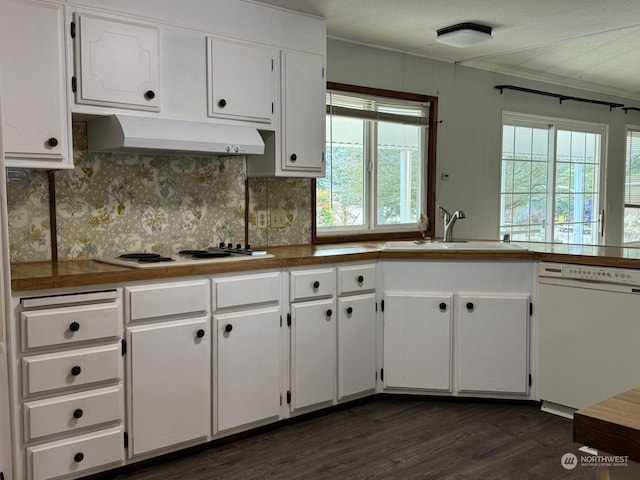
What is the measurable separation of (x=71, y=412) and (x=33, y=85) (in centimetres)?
133

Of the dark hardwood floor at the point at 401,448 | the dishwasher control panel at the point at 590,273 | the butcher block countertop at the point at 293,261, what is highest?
the butcher block countertop at the point at 293,261

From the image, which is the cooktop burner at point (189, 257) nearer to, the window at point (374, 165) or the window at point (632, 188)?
the window at point (374, 165)

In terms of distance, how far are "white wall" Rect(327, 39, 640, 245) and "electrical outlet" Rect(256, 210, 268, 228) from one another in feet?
3.64

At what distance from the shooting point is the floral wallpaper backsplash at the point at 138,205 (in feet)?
9.33

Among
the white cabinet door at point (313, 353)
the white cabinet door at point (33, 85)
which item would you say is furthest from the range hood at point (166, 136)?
the white cabinet door at point (313, 353)

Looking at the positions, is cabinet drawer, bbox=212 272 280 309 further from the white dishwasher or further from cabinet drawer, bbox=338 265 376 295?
the white dishwasher

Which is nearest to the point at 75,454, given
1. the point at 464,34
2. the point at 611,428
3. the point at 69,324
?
the point at 69,324

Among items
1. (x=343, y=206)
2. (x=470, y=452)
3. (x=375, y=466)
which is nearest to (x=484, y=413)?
(x=470, y=452)

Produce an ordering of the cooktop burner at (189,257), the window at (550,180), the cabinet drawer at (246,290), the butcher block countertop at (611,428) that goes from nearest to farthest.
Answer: the butcher block countertop at (611,428) → the cooktop burner at (189,257) → the cabinet drawer at (246,290) → the window at (550,180)

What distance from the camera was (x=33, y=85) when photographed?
99.6 inches

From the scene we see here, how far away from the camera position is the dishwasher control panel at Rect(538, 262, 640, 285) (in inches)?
121

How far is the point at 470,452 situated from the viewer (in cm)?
291

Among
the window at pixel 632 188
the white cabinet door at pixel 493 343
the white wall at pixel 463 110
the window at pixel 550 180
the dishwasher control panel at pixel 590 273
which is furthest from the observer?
the window at pixel 632 188

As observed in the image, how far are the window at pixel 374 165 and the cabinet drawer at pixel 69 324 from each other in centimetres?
172
